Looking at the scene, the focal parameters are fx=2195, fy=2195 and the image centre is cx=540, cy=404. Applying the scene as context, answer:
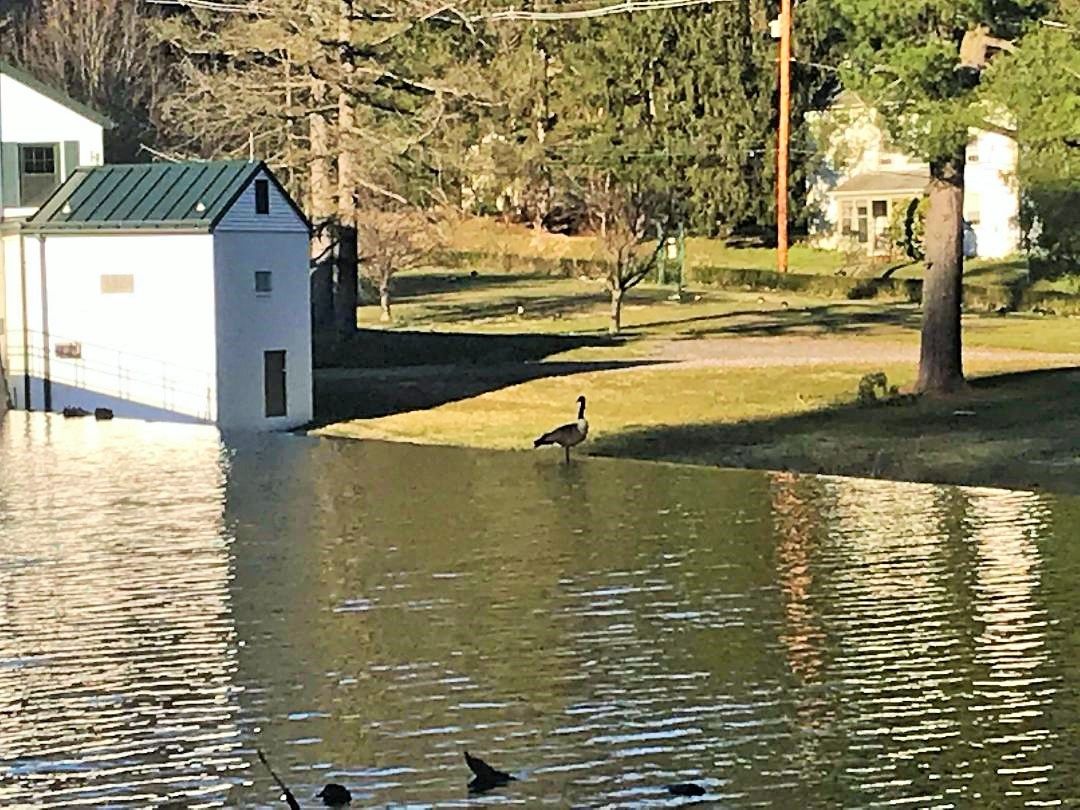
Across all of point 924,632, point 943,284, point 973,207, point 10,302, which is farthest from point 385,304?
point 924,632

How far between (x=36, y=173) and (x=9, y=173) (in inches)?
19.3

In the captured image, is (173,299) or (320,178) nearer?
(173,299)

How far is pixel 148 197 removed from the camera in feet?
120

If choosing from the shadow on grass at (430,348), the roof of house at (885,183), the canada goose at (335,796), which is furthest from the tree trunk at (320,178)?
the canada goose at (335,796)

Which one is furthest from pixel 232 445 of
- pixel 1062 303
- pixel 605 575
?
pixel 1062 303

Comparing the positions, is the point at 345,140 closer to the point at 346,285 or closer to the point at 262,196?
the point at 346,285

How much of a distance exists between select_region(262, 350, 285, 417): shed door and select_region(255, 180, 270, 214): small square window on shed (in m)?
2.33

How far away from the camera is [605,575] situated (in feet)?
61.0

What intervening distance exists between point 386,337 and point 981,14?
73.7ft

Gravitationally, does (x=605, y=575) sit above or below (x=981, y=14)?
below

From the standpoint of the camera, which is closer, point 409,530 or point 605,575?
point 605,575

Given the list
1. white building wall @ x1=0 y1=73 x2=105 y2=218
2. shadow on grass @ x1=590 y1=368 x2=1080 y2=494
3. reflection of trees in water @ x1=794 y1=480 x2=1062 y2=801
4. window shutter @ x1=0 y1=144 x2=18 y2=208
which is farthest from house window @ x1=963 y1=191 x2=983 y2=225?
reflection of trees in water @ x1=794 y1=480 x2=1062 y2=801

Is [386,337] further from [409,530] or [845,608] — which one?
[845,608]

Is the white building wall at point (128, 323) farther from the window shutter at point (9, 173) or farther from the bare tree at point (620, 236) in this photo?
the bare tree at point (620, 236)
